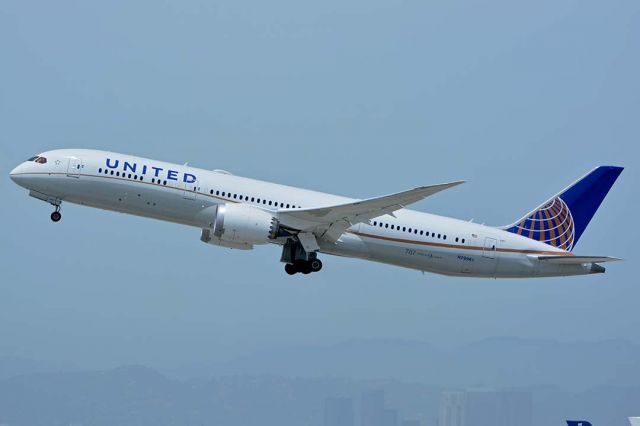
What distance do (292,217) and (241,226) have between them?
2450mm

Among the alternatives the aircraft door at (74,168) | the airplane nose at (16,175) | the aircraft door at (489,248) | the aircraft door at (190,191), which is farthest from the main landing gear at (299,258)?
the airplane nose at (16,175)

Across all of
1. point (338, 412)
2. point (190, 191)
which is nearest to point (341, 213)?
point (190, 191)

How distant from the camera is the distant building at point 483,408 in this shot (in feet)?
222

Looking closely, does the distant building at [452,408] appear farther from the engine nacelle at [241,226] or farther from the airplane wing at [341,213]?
the engine nacelle at [241,226]

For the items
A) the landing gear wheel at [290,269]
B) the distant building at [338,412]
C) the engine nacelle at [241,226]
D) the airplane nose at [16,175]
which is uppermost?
the airplane nose at [16,175]

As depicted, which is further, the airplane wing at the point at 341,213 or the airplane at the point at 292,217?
the airplane at the point at 292,217

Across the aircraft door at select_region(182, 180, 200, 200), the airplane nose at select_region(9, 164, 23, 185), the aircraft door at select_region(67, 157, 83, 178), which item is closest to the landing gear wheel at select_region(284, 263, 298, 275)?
the aircraft door at select_region(182, 180, 200, 200)

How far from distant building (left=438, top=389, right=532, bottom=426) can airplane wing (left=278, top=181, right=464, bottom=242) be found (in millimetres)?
25078

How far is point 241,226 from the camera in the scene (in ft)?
145

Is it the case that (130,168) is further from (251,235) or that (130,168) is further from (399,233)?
(399,233)

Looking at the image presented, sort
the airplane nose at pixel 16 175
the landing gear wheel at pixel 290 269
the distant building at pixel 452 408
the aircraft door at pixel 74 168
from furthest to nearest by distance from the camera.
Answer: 1. the distant building at pixel 452 408
2. the landing gear wheel at pixel 290 269
3. the airplane nose at pixel 16 175
4. the aircraft door at pixel 74 168

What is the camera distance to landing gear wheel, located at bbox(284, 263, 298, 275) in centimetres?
4731

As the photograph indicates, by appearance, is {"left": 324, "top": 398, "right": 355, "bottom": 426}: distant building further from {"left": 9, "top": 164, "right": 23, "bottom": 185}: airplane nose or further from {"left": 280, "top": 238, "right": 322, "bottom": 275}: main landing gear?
{"left": 9, "top": 164, "right": 23, "bottom": 185}: airplane nose

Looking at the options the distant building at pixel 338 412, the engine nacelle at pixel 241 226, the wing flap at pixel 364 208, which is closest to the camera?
the wing flap at pixel 364 208
